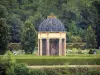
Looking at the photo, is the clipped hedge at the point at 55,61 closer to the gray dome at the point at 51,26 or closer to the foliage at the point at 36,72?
the foliage at the point at 36,72

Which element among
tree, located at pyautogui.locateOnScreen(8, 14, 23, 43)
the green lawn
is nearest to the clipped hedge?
the green lawn

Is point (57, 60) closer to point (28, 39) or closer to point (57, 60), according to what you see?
point (57, 60)

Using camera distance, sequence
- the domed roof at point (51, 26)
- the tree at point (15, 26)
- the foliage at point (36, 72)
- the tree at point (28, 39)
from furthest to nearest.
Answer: the tree at point (15, 26), the tree at point (28, 39), the domed roof at point (51, 26), the foliage at point (36, 72)

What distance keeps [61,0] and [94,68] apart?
44615 mm

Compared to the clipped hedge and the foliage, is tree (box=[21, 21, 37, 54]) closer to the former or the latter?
the clipped hedge

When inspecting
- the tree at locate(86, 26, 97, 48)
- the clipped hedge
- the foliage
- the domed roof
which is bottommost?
the foliage

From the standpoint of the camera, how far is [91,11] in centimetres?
Answer: 10294

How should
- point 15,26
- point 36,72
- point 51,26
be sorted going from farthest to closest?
point 15,26, point 51,26, point 36,72

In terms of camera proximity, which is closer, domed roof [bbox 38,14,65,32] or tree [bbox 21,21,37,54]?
domed roof [bbox 38,14,65,32]

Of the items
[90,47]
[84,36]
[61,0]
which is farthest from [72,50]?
[61,0]

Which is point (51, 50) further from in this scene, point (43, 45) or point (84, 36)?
point (84, 36)

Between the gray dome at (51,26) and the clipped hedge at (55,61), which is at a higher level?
the gray dome at (51,26)

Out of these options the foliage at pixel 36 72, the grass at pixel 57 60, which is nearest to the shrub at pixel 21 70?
the foliage at pixel 36 72

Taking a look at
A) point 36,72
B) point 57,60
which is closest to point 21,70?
point 36,72
